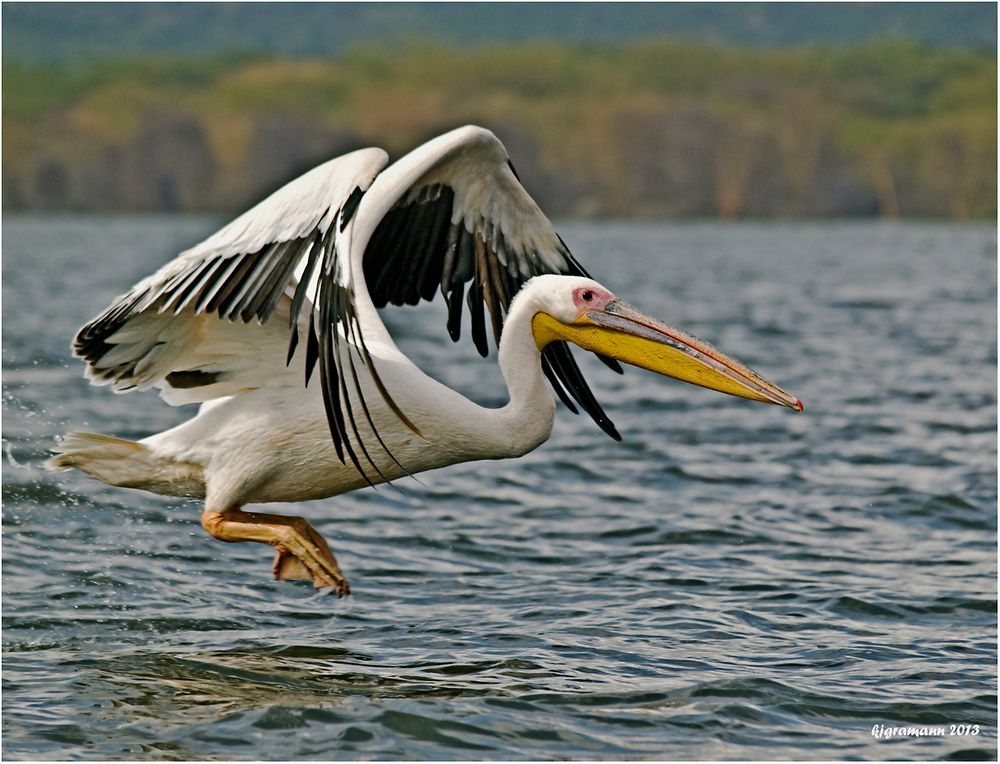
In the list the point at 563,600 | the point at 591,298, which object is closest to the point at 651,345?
the point at 591,298

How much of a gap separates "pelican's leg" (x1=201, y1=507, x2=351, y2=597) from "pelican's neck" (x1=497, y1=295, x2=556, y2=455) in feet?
2.76

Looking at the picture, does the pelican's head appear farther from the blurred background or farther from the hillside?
the hillside

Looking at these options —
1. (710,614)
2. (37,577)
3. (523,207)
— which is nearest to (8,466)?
(37,577)

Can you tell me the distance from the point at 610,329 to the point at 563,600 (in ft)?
4.91

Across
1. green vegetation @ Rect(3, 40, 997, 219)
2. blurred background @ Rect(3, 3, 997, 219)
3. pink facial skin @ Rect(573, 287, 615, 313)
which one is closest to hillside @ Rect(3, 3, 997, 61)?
blurred background @ Rect(3, 3, 997, 219)

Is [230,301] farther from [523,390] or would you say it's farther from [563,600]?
[563,600]

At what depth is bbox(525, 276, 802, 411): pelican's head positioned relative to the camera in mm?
6141

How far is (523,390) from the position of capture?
611cm

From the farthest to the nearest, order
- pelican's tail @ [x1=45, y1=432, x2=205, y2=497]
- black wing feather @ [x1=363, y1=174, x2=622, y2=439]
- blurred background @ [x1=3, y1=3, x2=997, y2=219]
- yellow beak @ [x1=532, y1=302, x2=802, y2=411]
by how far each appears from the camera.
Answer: blurred background @ [x1=3, y1=3, x2=997, y2=219]
black wing feather @ [x1=363, y1=174, x2=622, y2=439]
pelican's tail @ [x1=45, y1=432, x2=205, y2=497]
yellow beak @ [x1=532, y1=302, x2=802, y2=411]

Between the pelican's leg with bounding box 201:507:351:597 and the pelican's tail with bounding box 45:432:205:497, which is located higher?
the pelican's tail with bounding box 45:432:205:497

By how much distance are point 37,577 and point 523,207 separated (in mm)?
2805

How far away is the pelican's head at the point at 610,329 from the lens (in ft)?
20.1

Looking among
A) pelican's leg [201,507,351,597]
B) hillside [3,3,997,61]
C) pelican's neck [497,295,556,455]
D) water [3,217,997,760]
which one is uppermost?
hillside [3,3,997,61]

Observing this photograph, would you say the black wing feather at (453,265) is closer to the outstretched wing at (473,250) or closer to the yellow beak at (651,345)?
the outstretched wing at (473,250)
